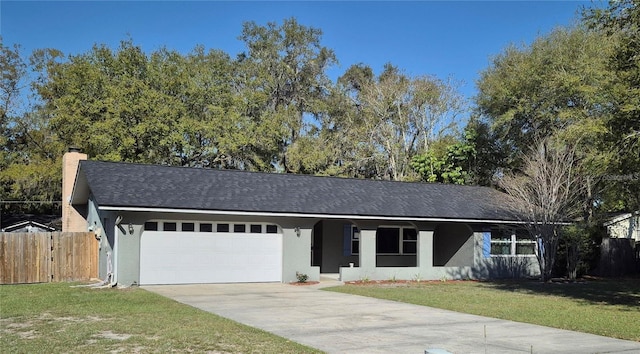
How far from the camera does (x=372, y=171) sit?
142 ft

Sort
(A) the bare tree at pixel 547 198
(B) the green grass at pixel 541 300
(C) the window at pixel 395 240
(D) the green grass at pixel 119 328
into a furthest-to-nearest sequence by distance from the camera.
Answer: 1. (C) the window at pixel 395 240
2. (A) the bare tree at pixel 547 198
3. (B) the green grass at pixel 541 300
4. (D) the green grass at pixel 119 328

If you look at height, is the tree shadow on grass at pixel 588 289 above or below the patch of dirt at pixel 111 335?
below

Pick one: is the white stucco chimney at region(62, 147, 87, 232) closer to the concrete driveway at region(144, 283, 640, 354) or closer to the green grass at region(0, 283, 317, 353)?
the green grass at region(0, 283, 317, 353)

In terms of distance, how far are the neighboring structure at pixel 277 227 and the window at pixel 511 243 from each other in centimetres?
5

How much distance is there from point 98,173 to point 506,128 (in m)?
21.1

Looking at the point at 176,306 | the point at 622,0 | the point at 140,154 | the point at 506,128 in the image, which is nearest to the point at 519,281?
the point at 506,128

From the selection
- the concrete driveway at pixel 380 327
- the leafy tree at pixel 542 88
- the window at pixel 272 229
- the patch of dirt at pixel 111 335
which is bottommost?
the concrete driveway at pixel 380 327

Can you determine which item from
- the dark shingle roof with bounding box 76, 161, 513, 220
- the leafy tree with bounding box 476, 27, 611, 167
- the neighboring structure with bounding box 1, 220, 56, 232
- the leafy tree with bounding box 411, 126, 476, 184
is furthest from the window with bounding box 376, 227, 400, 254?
the neighboring structure with bounding box 1, 220, 56, 232

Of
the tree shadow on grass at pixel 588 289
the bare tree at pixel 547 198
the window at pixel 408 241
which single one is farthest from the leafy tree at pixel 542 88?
the window at pixel 408 241

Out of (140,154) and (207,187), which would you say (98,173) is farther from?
(140,154)

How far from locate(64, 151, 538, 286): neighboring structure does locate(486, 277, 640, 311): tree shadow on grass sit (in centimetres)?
250

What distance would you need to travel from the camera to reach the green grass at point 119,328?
8.87 metres

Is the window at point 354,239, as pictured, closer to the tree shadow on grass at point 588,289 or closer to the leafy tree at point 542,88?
the tree shadow on grass at point 588,289

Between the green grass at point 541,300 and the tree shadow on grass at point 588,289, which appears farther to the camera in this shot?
the tree shadow on grass at point 588,289
